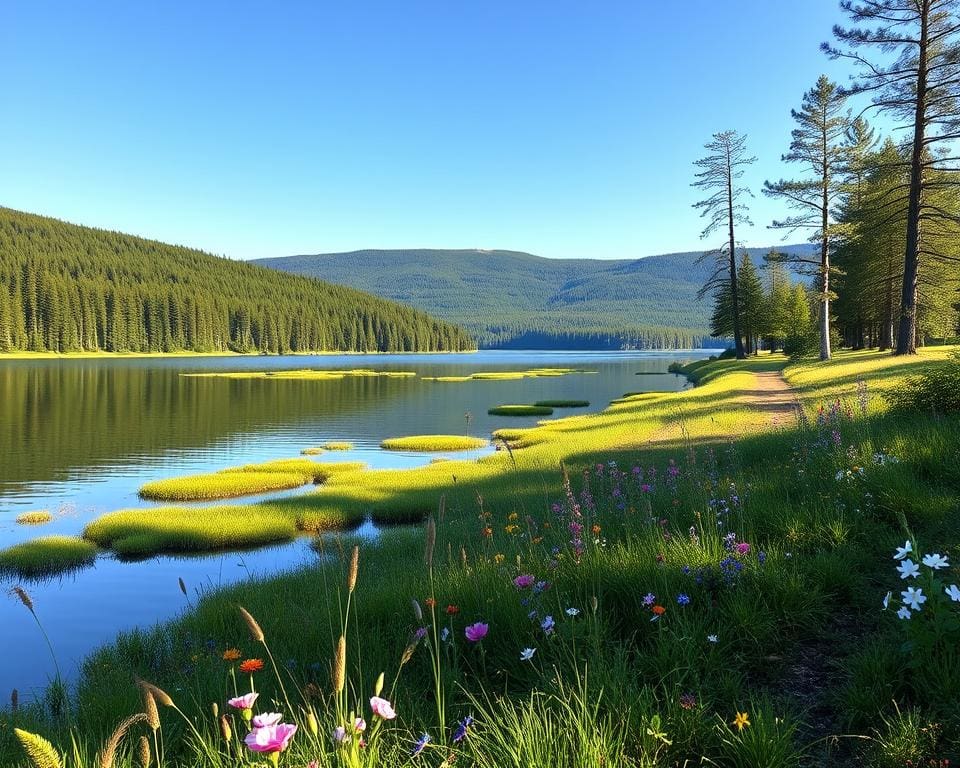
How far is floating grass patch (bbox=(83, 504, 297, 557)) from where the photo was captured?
14.9m

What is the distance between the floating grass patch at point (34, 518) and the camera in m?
16.9

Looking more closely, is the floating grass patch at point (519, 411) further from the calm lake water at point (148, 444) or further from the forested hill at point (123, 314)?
the forested hill at point (123, 314)

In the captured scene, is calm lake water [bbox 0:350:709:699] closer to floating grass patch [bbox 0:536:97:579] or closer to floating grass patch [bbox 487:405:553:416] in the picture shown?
floating grass patch [bbox 0:536:97:579]

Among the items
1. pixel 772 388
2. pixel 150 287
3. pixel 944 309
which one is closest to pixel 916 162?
pixel 772 388

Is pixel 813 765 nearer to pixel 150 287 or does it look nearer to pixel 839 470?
pixel 839 470

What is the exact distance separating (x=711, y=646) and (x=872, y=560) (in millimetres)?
2078

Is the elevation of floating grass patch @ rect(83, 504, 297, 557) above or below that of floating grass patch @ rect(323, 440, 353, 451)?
below

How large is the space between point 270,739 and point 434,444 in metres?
28.9

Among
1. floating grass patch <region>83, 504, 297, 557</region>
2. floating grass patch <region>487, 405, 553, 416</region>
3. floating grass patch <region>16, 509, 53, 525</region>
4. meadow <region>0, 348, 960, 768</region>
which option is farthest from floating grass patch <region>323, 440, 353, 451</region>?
meadow <region>0, 348, 960, 768</region>

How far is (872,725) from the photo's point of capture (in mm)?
3309

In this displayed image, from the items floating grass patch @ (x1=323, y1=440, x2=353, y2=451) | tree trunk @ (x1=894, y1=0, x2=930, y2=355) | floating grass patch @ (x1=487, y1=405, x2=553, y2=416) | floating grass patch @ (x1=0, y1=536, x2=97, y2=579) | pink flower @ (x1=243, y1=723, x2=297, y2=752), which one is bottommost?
floating grass patch @ (x1=0, y1=536, x2=97, y2=579)

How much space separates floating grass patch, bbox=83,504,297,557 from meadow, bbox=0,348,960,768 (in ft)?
22.3

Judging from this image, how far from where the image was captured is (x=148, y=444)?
3002 centimetres

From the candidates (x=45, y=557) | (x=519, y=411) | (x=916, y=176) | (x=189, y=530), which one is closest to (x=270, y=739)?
(x=45, y=557)
